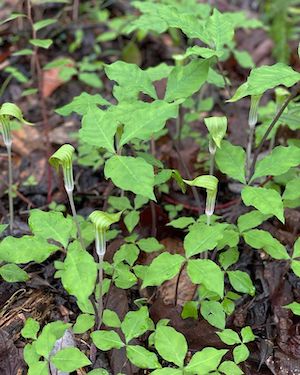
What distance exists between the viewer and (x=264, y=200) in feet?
5.55

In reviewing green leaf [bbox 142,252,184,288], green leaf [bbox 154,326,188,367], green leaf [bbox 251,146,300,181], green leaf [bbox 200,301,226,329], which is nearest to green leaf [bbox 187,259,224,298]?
green leaf [bbox 142,252,184,288]

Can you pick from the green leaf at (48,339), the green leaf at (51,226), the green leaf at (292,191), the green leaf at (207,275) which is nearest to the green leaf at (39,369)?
the green leaf at (48,339)

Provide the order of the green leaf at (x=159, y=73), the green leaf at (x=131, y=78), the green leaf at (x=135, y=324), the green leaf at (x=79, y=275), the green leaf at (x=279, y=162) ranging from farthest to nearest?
the green leaf at (x=159, y=73) < the green leaf at (x=131, y=78) < the green leaf at (x=279, y=162) < the green leaf at (x=135, y=324) < the green leaf at (x=79, y=275)

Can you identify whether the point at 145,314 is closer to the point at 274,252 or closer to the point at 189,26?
the point at 274,252

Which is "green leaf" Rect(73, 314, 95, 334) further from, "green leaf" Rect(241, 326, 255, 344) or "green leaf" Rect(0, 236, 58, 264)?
"green leaf" Rect(241, 326, 255, 344)

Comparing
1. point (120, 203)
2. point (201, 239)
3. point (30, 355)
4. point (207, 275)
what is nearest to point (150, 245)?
point (120, 203)

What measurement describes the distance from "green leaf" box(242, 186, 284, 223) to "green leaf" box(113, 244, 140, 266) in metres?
0.49

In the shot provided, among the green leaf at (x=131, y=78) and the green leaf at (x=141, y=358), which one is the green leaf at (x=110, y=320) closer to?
the green leaf at (x=141, y=358)

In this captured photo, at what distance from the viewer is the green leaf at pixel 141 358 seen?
1.58 meters

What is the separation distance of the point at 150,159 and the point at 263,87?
54 cm

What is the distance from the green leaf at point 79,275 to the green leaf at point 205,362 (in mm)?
398

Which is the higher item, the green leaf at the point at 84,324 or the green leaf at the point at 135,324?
the green leaf at the point at 135,324

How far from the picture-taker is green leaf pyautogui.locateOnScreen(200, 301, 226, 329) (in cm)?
181

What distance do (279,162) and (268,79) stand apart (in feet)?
1.09
